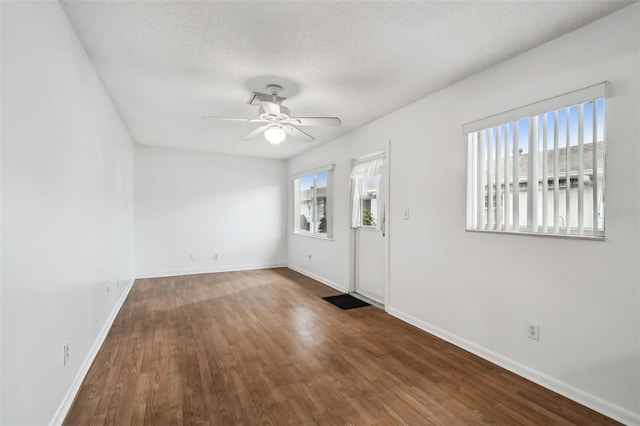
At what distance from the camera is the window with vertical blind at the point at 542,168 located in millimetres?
2014

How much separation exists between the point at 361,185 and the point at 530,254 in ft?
8.26

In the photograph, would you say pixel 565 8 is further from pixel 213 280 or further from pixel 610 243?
pixel 213 280

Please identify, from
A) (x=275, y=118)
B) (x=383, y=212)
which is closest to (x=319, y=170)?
(x=383, y=212)

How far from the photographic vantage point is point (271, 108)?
2910 millimetres

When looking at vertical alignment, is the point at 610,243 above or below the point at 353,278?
above

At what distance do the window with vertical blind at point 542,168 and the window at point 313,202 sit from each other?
275 centimetres

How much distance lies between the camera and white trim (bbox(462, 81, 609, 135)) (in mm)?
1960

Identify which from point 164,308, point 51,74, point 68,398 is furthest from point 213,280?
point 51,74

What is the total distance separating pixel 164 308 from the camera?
13.0 ft

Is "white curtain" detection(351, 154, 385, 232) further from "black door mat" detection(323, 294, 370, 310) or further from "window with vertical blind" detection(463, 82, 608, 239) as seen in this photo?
"window with vertical blind" detection(463, 82, 608, 239)

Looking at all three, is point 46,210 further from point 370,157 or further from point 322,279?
point 322,279

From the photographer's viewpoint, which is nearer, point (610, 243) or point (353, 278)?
point (610, 243)

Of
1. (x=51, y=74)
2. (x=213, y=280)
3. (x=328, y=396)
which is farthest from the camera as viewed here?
(x=213, y=280)

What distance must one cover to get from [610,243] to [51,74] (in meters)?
3.48
